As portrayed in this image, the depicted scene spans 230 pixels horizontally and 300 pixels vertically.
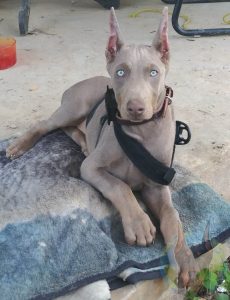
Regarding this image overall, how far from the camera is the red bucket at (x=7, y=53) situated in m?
4.91

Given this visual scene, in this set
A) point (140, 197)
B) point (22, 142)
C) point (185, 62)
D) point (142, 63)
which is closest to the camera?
point (142, 63)

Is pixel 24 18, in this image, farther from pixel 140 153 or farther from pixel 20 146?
pixel 140 153

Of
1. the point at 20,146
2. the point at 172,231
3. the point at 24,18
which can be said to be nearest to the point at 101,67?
the point at 24,18

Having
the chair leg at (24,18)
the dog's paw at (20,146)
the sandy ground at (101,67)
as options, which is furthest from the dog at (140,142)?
the chair leg at (24,18)

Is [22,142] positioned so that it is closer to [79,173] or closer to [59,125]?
[59,125]

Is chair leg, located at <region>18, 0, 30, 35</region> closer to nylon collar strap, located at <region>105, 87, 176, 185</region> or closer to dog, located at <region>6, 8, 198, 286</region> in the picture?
dog, located at <region>6, 8, 198, 286</region>

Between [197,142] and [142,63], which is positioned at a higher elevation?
[142,63]

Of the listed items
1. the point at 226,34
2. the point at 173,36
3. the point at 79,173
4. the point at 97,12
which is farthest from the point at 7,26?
the point at 79,173

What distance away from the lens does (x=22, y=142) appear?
3.50 meters

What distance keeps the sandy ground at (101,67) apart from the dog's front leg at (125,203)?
2.33ft

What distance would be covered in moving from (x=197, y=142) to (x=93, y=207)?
1147 millimetres

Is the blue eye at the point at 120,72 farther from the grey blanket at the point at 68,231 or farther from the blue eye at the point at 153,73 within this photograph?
the grey blanket at the point at 68,231

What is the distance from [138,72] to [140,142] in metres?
0.33

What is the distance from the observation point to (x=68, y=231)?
9.11 ft
